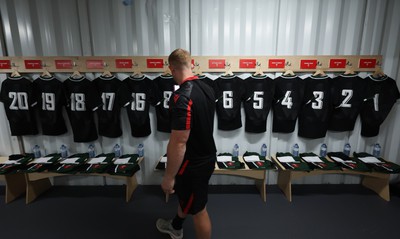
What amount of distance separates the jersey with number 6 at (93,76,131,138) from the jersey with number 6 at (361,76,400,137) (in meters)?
2.83

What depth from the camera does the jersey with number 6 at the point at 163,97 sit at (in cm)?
247

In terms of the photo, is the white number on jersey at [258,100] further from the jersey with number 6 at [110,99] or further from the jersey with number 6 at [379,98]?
the jersey with number 6 at [110,99]

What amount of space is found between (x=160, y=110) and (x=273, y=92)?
4.43ft

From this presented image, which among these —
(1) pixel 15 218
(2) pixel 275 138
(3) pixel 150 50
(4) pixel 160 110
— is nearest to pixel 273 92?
(2) pixel 275 138

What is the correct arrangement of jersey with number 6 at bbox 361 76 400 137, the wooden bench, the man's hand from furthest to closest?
1. jersey with number 6 at bbox 361 76 400 137
2. the wooden bench
3. the man's hand

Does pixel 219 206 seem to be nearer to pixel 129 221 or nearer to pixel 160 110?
pixel 129 221

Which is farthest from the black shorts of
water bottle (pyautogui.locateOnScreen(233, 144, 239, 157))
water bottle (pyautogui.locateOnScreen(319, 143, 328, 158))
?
water bottle (pyautogui.locateOnScreen(319, 143, 328, 158))

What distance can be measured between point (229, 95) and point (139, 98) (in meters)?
1.06

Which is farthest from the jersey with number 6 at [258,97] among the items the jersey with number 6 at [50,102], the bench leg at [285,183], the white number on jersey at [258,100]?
the jersey with number 6 at [50,102]

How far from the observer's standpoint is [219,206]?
2312 mm

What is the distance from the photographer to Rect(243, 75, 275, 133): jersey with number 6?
7.97ft

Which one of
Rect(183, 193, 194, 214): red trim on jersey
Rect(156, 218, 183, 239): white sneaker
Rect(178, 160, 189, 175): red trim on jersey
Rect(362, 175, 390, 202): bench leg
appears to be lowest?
Rect(156, 218, 183, 239): white sneaker

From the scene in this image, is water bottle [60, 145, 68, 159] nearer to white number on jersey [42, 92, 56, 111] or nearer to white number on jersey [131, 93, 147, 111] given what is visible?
white number on jersey [42, 92, 56, 111]

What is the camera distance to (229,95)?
2445 millimetres
